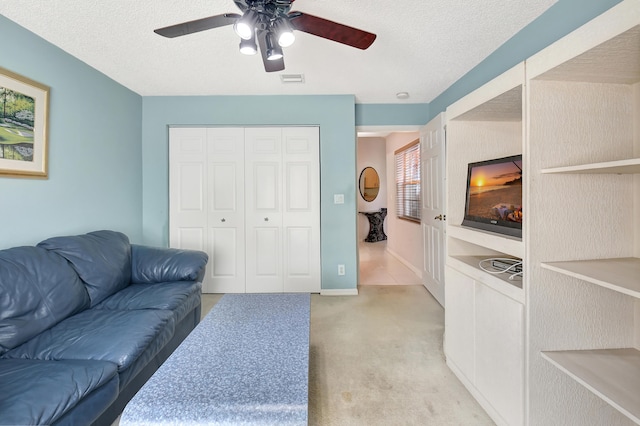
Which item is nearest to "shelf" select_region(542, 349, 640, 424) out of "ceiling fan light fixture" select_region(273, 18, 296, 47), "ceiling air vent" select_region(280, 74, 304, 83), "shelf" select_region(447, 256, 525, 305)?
"shelf" select_region(447, 256, 525, 305)

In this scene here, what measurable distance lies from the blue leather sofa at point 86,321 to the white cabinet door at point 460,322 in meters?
1.84

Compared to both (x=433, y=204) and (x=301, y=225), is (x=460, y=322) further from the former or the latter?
(x=301, y=225)

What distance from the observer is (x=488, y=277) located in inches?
59.4

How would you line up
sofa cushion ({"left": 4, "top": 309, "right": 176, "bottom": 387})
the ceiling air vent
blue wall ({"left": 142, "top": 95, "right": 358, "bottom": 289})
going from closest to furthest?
sofa cushion ({"left": 4, "top": 309, "right": 176, "bottom": 387})
the ceiling air vent
blue wall ({"left": 142, "top": 95, "right": 358, "bottom": 289})

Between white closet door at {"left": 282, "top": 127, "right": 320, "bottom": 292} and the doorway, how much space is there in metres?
0.84

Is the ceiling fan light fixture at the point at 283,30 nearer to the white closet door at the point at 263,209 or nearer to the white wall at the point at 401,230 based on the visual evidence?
the white closet door at the point at 263,209

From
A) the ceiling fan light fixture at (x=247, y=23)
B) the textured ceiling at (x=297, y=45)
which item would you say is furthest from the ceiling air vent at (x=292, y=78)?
the ceiling fan light fixture at (x=247, y=23)

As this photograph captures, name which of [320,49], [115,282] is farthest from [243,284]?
[320,49]

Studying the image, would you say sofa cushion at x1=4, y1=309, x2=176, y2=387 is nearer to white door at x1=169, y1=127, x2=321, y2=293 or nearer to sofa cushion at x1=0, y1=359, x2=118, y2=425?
sofa cushion at x1=0, y1=359, x2=118, y2=425

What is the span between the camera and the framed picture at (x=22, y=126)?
185 centimetres

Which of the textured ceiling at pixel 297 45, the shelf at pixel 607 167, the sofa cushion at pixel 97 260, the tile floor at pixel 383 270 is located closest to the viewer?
the shelf at pixel 607 167

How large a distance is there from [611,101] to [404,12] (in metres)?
1.25

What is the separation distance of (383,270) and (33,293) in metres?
3.97

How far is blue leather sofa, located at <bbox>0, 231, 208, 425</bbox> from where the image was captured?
109cm
